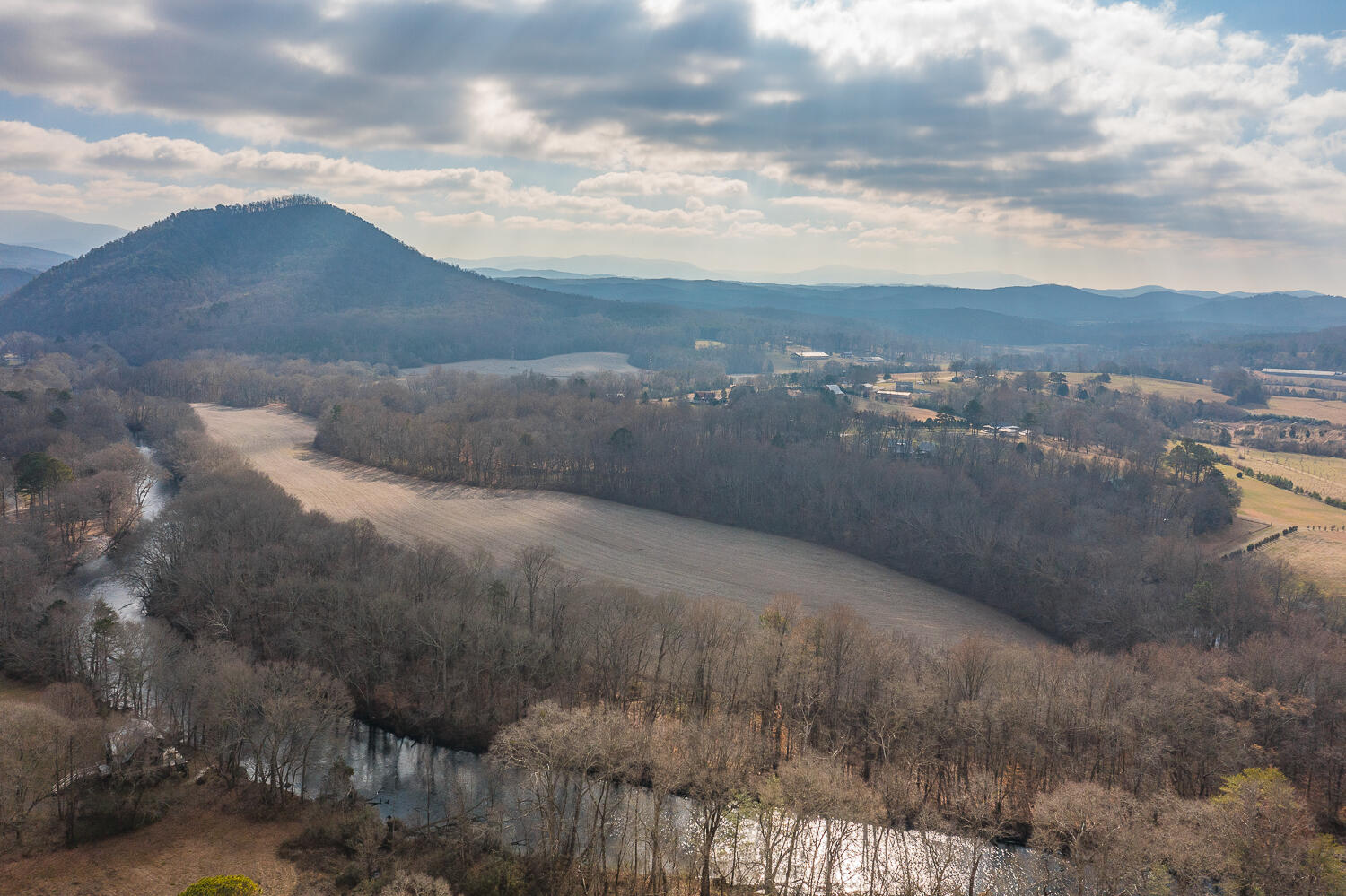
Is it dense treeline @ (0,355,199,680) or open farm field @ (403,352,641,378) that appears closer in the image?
dense treeline @ (0,355,199,680)

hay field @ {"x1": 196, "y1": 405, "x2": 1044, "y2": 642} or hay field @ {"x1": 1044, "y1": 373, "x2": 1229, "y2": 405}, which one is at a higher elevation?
hay field @ {"x1": 1044, "y1": 373, "x2": 1229, "y2": 405}

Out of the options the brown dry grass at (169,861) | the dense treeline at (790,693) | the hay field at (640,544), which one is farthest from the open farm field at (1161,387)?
the brown dry grass at (169,861)

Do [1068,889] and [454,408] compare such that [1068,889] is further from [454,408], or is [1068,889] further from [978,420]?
[454,408]

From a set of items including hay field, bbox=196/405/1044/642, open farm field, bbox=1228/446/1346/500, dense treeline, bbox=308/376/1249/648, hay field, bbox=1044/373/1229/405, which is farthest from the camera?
hay field, bbox=1044/373/1229/405

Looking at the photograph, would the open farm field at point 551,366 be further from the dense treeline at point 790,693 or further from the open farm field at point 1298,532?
the dense treeline at point 790,693

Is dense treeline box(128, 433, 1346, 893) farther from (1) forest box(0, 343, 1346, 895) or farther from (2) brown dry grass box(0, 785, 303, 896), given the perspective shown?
(2) brown dry grass box(0, 785, 303, 896)

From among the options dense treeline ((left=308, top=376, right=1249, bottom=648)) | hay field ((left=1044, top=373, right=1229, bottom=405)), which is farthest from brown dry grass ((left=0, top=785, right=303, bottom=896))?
hay field ((left=1044, top=373, right=1229, bottom=405))

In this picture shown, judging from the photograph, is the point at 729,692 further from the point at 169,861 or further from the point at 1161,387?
the point at 1161,387

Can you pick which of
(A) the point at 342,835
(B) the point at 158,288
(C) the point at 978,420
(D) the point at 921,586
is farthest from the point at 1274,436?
(B) the point at 158,288
